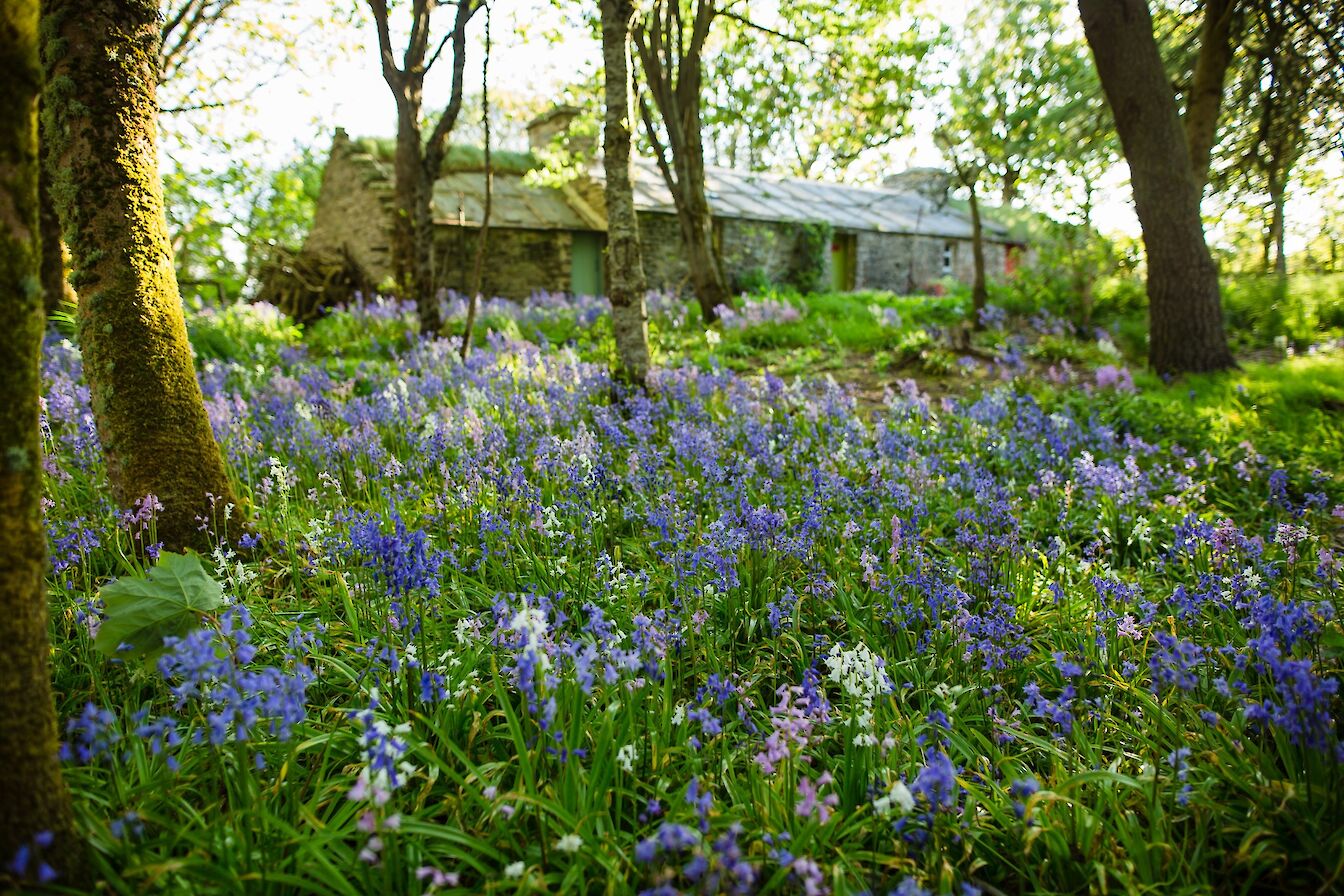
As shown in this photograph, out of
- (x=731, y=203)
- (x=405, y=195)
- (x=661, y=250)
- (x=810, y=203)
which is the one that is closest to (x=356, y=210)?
(x=405, y=195)

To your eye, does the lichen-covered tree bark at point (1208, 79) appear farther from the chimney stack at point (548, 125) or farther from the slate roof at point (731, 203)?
the chimney stack at point (548, 125)

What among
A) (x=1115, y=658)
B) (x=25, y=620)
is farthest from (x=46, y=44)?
(x=1115, y=658)

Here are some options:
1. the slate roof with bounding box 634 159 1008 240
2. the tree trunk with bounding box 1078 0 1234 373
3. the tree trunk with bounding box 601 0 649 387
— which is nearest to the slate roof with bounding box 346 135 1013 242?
the slate roof with bounding box 634 159 1008 240

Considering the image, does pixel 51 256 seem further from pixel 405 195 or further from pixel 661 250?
pixel 661 250

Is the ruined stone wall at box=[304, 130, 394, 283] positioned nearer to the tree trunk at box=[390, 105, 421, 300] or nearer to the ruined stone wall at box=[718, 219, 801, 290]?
the tree trunk at box=[390, 105, 421, 300]

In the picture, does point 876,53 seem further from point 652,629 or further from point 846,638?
point 652,629

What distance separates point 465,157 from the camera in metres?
21.3

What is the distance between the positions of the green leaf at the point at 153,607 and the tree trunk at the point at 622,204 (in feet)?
14.8

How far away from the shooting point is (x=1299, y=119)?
10.3m

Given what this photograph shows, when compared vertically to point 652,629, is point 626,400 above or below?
above

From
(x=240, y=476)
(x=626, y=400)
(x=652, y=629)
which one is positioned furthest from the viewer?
(x=626, y=400)

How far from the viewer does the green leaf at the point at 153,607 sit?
2.23 metres

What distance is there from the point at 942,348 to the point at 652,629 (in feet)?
27.3

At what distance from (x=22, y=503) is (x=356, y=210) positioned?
20.4 metres
